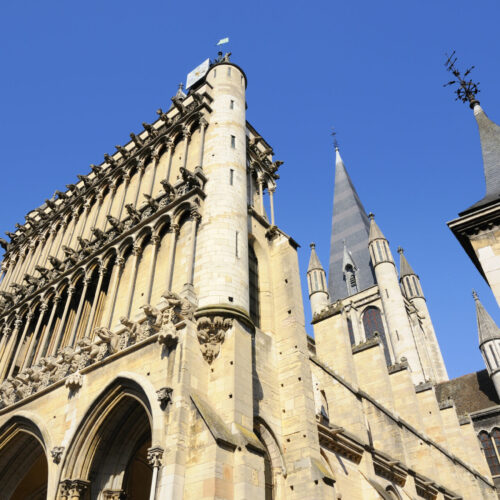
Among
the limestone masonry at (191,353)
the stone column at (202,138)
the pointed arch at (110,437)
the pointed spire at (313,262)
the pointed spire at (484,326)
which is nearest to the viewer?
the limestone masonry at (191,353)

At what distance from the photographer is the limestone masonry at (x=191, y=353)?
31.2ft

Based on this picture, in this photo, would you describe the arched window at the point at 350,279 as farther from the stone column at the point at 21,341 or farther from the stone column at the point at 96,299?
the stone column at the point at 96,299

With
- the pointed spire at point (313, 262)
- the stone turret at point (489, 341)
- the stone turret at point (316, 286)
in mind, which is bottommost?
the stone turret at point (489, 341)

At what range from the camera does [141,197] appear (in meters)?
16.8

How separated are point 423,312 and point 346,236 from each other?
13038 mm

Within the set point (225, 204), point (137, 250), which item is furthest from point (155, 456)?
point (137, 250)

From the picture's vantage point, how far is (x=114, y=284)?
14016 millimetres

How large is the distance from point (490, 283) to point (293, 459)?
5.73m

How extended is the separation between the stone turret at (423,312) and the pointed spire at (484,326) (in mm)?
7404

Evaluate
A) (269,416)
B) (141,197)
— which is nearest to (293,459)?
(269,416)

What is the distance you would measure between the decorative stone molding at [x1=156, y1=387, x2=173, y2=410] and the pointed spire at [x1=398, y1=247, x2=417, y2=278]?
143ft

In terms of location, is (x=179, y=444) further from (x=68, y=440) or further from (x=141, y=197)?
(x=141, y=197)

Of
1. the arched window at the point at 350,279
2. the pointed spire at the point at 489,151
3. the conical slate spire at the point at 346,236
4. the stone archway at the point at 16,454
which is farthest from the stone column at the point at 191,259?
the arched window at the point at 350,279

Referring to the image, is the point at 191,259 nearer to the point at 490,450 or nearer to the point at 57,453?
the point at 57,453
